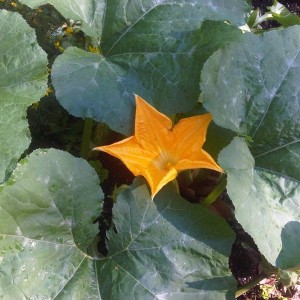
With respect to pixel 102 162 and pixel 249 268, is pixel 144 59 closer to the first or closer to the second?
pixel 102 162

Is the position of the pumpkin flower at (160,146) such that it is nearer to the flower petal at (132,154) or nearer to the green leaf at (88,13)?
the flower petal at (132,154)

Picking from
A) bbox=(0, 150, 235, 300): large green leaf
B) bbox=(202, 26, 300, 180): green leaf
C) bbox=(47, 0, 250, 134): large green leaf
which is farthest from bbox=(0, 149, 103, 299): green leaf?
bbox=(202, 26, 300, 180): green leaf

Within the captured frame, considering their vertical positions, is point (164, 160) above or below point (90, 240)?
above

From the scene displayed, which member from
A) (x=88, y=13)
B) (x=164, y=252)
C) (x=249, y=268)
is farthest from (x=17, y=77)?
(x=249, y=268)

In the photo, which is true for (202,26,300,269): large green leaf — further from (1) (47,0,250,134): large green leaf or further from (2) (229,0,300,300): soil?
(2) (229,0,300,300): soil

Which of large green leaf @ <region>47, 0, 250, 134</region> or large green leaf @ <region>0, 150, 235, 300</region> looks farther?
large green leaf @ <region>47, 0, 250, 134</region>

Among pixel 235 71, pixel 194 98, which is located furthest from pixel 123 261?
pixel 235 71
